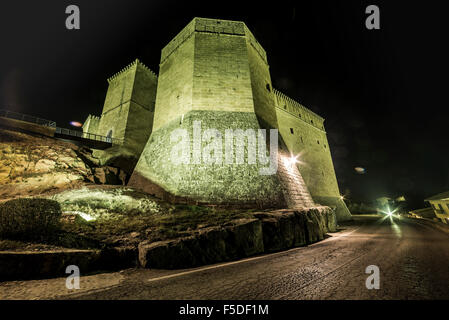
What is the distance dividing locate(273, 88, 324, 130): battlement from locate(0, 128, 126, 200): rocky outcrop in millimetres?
17338

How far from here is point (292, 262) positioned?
4238 mm

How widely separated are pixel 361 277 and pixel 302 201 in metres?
7.00

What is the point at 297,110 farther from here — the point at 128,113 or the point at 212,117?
the point at 128,113

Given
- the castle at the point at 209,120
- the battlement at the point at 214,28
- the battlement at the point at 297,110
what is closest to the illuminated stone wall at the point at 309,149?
the battlement at the point at 297,110

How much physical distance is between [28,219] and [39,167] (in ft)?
20.4

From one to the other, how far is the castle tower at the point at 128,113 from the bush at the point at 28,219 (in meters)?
11.0

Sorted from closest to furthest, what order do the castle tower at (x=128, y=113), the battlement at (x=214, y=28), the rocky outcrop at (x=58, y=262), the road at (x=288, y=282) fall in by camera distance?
the road at (x=288, y=282), the rocky outcrop at (x=58, y=262), the battlement at (x=214, y=28), the castle tower at (x=128, y=113)

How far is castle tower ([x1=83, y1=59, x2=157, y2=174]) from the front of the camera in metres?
15.6

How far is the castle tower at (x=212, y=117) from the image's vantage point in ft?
26.7

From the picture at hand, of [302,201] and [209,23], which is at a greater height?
[209,23]

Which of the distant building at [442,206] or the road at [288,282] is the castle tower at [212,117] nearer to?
the road at [288,282]

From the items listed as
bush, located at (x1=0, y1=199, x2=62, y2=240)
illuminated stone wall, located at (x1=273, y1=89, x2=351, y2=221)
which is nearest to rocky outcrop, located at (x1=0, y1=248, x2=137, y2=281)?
bush, located at (x1=0, y1=199, x2=62, y2=240)
